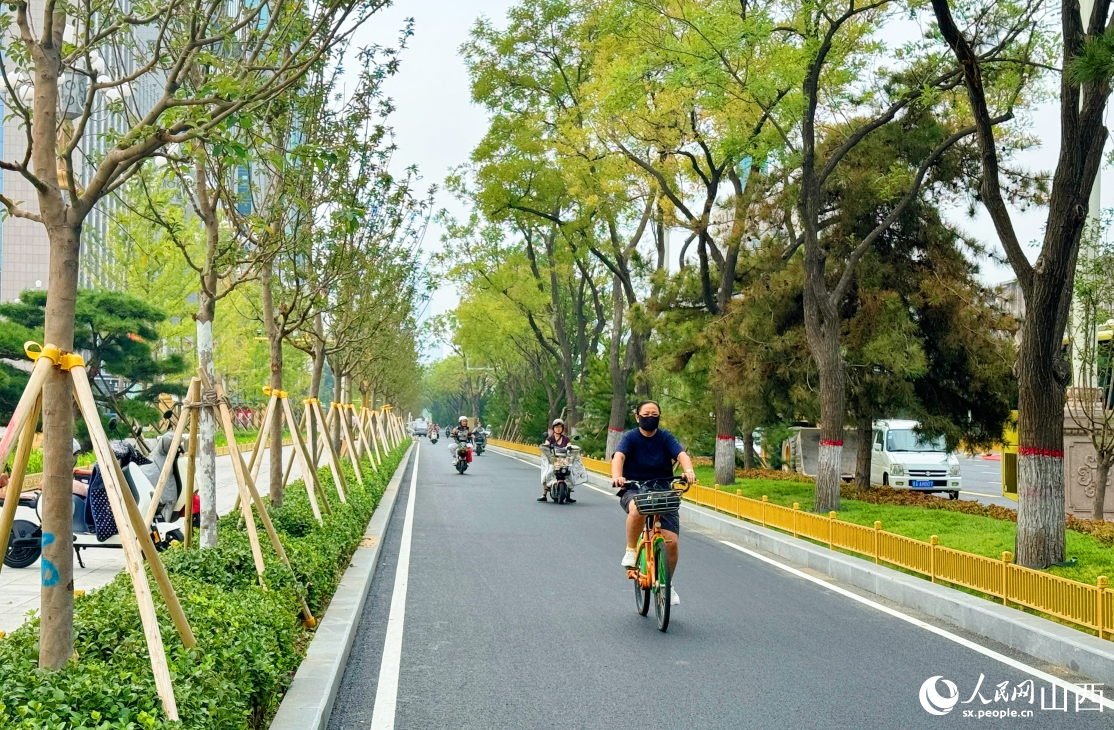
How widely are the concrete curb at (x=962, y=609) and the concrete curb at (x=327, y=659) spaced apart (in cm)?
492

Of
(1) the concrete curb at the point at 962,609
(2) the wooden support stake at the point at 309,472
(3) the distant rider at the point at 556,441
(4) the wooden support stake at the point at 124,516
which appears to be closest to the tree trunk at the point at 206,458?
(2) the wooden support stake at the point at 309,472

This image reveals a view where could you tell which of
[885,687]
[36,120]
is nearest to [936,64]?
[885,687]

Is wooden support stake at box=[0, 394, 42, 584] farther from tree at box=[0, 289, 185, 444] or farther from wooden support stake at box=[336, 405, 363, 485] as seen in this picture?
tree at box=[0, 289, 185, 444]

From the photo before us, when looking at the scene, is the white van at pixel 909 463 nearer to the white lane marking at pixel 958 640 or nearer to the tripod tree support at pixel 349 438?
the tripod tree support at pixel 349 438

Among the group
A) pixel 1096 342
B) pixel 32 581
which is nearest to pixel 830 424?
pixel 1096 342

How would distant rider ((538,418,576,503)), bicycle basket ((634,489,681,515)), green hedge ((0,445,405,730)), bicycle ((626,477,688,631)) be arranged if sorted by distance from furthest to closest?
distant rider ((538,418,576,503))
bicycle basket ((634,489,681,515))
bicycle ((626,477,688,631))
green hedge ((0,445,405,730))

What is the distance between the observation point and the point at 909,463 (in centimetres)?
2792

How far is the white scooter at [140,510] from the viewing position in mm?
11297

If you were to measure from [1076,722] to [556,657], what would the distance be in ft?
10.7

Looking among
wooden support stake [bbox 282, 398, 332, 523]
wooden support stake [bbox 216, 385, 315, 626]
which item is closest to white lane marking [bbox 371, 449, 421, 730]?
wooden support stake [bbox 216, 385, 315, 626]

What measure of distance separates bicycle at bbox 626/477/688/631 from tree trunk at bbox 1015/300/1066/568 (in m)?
3.87

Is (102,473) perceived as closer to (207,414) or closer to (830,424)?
(207,414)

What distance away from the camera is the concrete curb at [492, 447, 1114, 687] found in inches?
293

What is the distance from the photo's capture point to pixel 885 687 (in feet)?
22.7
